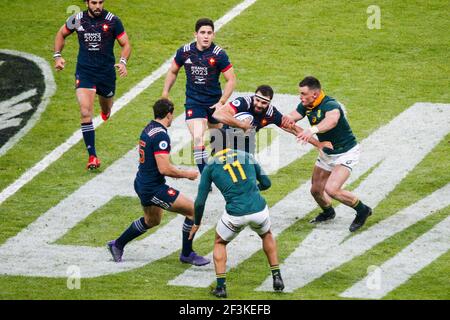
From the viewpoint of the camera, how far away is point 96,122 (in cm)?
2152

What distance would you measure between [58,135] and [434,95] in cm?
745

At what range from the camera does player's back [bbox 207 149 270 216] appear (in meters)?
14.2

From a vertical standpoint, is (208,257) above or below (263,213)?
below

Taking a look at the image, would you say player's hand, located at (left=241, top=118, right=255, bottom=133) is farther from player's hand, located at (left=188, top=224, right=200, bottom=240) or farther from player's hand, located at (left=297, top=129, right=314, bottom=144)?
player's hand, located at (left=188, top=224, right=200, bottom=240)

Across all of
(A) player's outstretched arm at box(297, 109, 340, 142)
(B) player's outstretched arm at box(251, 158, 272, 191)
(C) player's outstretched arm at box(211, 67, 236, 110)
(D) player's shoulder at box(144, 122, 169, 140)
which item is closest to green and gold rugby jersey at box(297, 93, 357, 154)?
(A) player's outstretched arm at box(297, 109, 340, 142)

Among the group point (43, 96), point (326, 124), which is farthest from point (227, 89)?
point (43, 96)

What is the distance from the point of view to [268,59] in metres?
23.5

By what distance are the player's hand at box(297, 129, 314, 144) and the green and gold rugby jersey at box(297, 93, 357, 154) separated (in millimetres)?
909

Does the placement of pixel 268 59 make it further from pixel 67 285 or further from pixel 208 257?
pixel 67 285

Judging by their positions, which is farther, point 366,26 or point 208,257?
point 366,26

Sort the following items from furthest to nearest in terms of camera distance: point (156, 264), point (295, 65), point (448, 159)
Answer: point (295, 65) < point (448, 159) < point (156, 264)

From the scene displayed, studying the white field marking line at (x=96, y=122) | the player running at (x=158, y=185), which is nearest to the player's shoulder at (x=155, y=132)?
the player running at (x=158, y=185)

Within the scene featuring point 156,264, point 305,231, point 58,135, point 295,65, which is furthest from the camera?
point 295,65

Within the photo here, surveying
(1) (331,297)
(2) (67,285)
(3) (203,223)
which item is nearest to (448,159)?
(3) (203,223)
